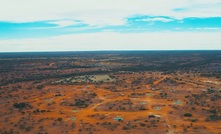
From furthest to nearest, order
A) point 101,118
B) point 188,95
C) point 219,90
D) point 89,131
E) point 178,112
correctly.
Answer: point 219,90
point 188,95
point 178,112
point 101,118
point 89,131

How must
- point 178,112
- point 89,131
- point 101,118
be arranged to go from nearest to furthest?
point 89,131 → point 101,118 → point 178,112

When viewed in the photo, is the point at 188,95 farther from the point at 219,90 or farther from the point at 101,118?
the point at 101,118

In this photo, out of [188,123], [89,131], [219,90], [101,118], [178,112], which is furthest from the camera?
[219,90]

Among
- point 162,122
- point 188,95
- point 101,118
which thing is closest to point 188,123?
point 162,122

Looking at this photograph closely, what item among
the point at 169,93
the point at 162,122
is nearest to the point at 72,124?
the point at 162,122

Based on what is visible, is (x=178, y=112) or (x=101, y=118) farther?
(x=178, y=112)

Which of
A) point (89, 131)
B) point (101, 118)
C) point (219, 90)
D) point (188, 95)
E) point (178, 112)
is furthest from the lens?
point (219, 90)

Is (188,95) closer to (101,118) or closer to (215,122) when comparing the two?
(215,122)

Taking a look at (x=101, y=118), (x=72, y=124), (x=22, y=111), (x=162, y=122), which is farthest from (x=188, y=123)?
(x=22, y=111)

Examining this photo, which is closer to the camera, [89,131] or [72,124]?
[89,131]
